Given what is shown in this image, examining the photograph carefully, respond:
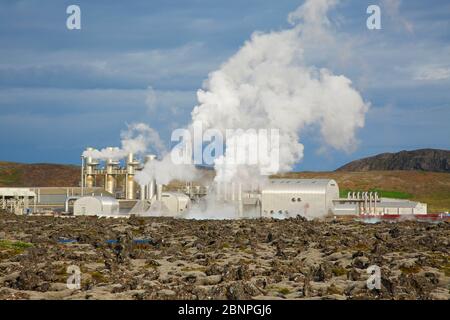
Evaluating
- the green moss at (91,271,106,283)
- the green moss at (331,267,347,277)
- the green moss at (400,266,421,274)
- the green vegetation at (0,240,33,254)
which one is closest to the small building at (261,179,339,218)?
the green vegetation at (0,240,33,254)

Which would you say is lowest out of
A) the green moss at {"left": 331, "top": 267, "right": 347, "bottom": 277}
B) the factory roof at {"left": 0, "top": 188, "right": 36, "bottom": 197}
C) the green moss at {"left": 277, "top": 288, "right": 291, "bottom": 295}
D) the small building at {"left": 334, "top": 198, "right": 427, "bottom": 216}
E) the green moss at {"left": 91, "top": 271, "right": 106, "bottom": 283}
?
the green moss at {"left": 277, "top": 288, "right": 291, "bottom": 295}

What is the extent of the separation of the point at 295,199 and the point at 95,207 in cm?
3396

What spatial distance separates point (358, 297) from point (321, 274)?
325 inches

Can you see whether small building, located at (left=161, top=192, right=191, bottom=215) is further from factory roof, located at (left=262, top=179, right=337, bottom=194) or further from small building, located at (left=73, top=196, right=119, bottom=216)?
factory roof, located at (left=262, top=179, right=337, bottom=194)

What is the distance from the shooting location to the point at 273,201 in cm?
13200

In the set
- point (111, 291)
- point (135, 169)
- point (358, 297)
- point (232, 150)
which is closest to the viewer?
point (358, 297)

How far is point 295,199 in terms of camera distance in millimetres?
131375

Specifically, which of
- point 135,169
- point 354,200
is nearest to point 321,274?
point 354,200

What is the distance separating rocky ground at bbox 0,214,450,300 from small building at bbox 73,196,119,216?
135 ft

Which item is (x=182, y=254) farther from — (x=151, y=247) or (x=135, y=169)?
(x=135, y=169)

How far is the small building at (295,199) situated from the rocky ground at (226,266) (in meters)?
41.5

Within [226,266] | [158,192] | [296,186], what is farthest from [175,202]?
[226,266]

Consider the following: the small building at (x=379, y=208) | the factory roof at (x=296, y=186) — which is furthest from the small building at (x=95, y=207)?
the small building at (x=379, y=208)

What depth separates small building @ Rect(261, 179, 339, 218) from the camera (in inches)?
5153
